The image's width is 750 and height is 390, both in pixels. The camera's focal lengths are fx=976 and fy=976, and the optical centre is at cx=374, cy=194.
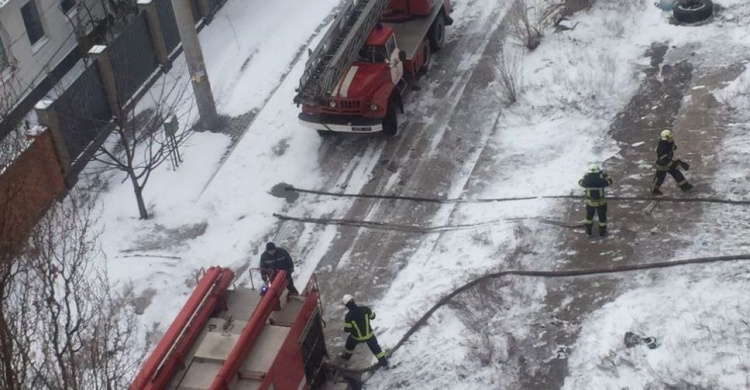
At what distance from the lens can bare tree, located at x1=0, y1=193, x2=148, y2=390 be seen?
374 inches

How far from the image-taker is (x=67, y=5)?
23359mm

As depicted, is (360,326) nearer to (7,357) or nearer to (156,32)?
(7,357)

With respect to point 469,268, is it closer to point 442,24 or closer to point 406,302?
point 406,302

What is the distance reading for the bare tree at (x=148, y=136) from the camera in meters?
17.8

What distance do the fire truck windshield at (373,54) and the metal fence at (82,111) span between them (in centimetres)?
553

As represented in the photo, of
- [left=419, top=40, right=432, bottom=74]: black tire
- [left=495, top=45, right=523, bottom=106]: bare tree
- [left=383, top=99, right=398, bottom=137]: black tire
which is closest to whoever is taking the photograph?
[left=383, top=99, right=398, bottom=137]: black tire

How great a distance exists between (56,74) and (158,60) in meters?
2.38

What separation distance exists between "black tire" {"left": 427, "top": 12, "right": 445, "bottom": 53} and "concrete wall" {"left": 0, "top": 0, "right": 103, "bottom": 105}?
8069 mm

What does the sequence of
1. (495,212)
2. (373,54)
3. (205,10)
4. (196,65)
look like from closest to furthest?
(495,212) → (373,54) → (196,65) → (205,10)

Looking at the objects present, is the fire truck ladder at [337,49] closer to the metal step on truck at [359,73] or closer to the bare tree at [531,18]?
the metal step on truck at [359,73]

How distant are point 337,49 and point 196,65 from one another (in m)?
2.90

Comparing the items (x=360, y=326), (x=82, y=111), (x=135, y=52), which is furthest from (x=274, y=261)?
(x=135, y=52)

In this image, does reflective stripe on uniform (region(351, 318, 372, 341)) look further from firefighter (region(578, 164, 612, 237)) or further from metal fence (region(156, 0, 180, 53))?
metal fence (region(156, 0, 180, 53))

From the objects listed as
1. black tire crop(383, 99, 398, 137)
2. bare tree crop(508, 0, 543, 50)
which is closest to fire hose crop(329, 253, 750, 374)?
black tire crop(383, 99, 398, 137)
